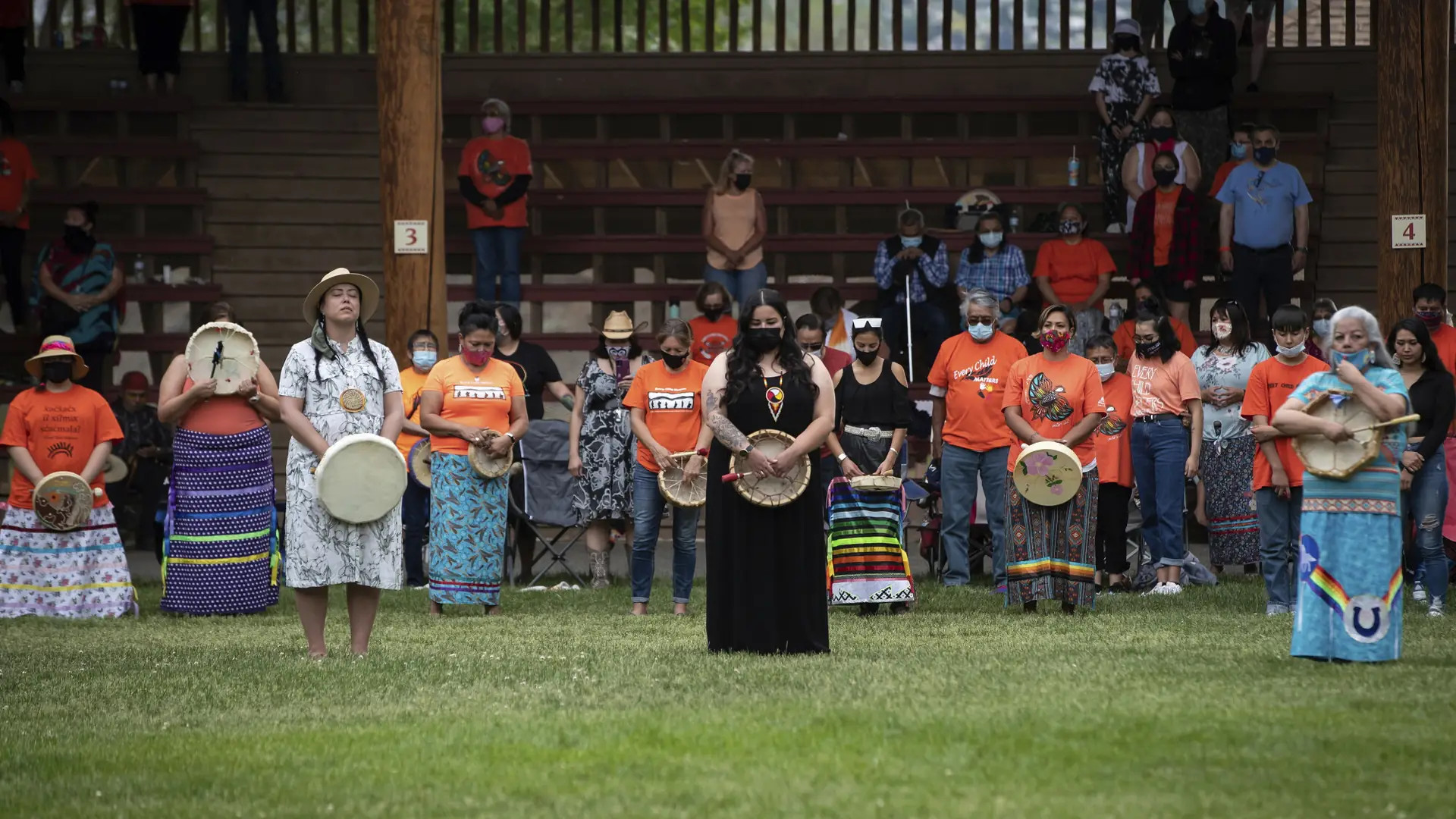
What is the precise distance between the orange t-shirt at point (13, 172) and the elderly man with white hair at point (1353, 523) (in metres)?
12.9

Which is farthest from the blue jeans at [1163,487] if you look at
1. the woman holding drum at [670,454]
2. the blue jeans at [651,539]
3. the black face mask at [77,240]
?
the black face mask at [77,240]

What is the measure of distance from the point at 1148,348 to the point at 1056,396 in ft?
5.90

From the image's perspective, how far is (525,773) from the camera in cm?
606

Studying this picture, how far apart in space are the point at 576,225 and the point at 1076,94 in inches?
206

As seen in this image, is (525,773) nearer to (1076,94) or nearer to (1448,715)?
(1448,715)

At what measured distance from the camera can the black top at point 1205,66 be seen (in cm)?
1820

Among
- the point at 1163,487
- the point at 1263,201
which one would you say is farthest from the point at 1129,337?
the point at 1163,487

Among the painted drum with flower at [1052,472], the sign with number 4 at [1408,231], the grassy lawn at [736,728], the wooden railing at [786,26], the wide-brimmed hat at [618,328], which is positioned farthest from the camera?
the wooden railing at [786,26]

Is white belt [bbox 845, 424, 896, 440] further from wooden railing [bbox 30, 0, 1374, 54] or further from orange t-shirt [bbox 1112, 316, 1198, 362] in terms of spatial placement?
wooden railing [bbox 30, 0, 1374, 54]

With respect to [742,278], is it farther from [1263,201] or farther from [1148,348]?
[1148,348]

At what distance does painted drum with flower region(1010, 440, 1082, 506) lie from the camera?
1117 centimetres

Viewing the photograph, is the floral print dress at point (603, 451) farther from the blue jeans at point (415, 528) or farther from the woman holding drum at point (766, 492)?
the woman holding drum at point (766, 492)

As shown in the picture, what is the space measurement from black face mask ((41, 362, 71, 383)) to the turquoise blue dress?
7790 mm

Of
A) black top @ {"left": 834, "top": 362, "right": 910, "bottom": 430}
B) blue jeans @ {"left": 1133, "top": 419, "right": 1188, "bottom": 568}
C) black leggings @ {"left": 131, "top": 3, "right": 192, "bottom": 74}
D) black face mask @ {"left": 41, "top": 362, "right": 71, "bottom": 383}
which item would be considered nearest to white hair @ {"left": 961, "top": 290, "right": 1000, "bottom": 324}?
black top @ {"left": 834, "top": 362, "right": 910, "bottom": 430}
